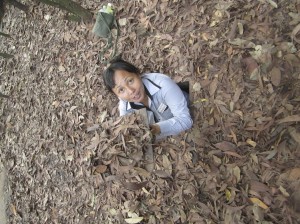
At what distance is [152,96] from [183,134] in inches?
19.4

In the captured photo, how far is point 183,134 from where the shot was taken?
3201 millimetres

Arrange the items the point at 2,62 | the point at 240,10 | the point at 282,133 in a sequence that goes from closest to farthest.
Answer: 1. the point at 282,133
2. the point at 240,10
3. the point at 2,62

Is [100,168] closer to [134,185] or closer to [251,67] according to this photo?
[134,185]

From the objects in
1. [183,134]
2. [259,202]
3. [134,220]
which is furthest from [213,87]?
[134,220]

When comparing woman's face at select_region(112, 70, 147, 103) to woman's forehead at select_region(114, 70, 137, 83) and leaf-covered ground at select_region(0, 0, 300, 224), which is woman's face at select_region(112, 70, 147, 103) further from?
leaf-covered ground at select_region(0, 0, 300, 224)

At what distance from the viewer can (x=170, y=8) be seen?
3.81 meters

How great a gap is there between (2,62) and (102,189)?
3485mm

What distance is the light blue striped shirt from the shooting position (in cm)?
291

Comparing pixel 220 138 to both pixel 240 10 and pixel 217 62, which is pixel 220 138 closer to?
pixel 217 62

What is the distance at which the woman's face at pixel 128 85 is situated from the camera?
284 centimetres

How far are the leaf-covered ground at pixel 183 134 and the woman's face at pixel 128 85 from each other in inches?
10.6

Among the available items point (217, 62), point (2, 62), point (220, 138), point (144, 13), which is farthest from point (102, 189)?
point (2, 62)

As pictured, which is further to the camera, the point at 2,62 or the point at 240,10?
the point at 2,62

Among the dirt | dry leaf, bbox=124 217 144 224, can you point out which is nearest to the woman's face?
dry leaf, bbox=124 217 144 224
